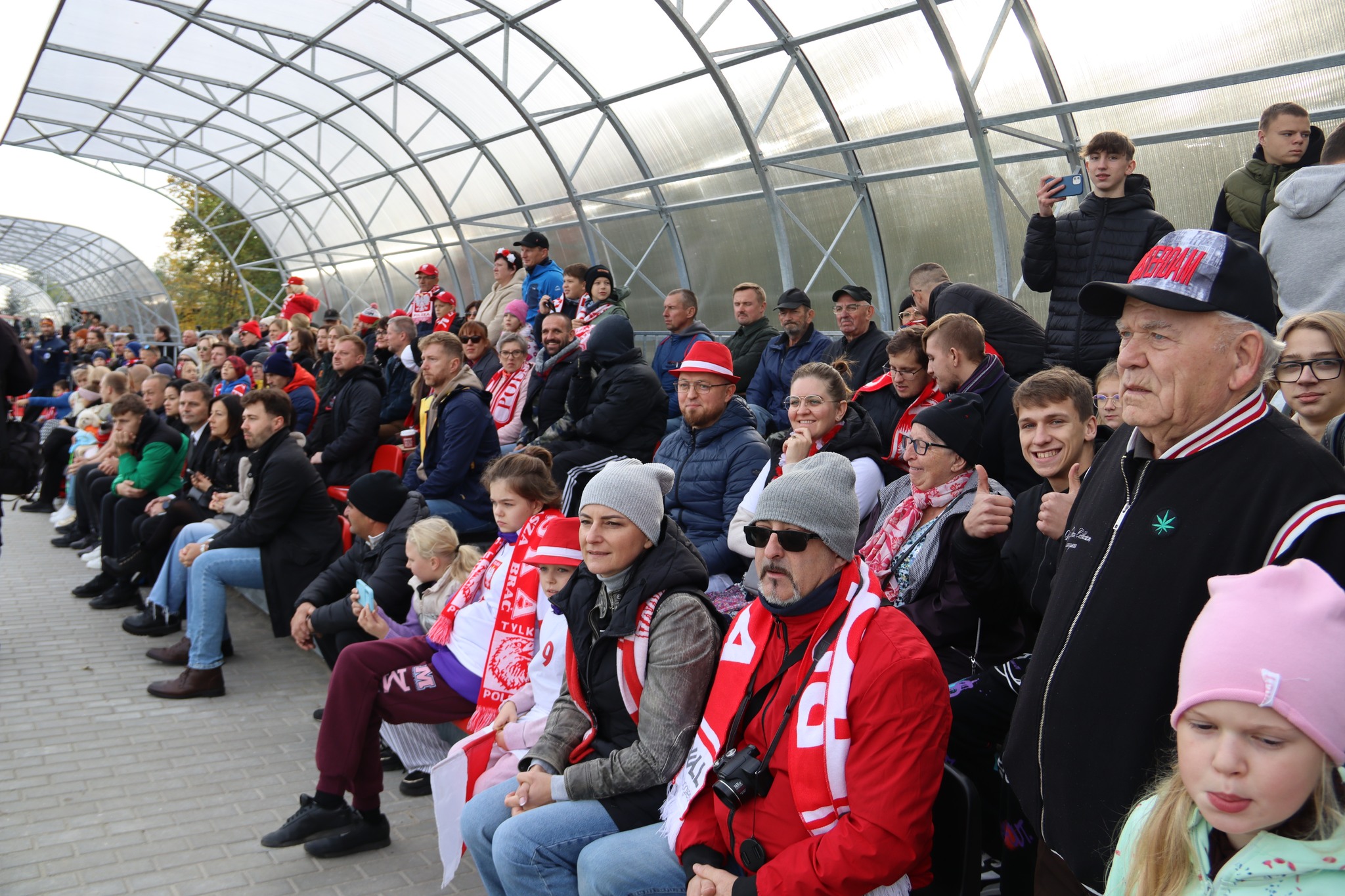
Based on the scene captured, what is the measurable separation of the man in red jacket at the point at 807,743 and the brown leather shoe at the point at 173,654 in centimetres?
501

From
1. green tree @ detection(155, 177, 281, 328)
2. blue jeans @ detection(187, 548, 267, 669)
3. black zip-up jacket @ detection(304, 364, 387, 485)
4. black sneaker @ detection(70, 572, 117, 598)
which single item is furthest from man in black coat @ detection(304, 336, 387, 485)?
green tree @ detection(155, 177, 281, 328)

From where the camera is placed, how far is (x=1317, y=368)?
3.13 metres

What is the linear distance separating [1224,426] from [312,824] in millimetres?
3976

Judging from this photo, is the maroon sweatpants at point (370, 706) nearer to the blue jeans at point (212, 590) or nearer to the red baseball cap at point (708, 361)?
the red baseball cap at point (708, 361)

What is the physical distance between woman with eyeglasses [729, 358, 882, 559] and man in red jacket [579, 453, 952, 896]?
5.08ft

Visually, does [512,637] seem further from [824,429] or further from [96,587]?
[96,587]

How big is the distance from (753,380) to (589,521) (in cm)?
446

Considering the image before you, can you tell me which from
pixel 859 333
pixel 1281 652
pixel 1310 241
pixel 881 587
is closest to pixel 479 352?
pixel 859 333

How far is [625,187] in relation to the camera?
44.6 ft

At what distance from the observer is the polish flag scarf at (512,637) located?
14.2ft

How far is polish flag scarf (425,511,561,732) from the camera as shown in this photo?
170 inches

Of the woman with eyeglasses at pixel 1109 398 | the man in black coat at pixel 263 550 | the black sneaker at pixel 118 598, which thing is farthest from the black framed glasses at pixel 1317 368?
the black sneaker at pixel 118 598

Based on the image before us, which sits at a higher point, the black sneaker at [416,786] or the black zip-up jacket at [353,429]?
the black zip-up jacket at [353,429]

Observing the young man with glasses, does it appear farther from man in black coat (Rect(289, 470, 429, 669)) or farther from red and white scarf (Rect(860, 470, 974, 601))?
man in black coat (Rect(289, 470, 429, 669))
